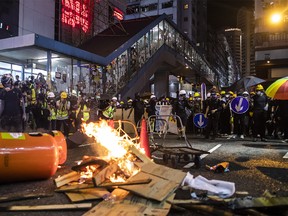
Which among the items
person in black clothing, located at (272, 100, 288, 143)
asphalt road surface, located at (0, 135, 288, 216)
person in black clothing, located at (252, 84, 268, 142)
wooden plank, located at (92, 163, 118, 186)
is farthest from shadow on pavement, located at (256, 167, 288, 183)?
person in black clothing, located at (252, 84, 268, 142)

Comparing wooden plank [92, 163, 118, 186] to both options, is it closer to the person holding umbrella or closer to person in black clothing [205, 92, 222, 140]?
the person holding umbrella

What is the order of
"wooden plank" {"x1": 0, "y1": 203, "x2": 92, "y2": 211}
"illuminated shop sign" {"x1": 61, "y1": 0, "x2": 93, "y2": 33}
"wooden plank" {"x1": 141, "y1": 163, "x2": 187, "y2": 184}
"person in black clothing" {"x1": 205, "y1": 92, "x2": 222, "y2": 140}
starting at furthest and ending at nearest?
1. "illuminated shop sign" {"x1": 61, "y1": 0, "x2": 93, "y2": 33}
2. "person in black clothing" {"x1": 205, "y1": 92, "x2": 222, "y2": 140}
3. "wooden plank" {"x1": 141, "y1": 163, "x2": 187, "y2": 184}
4. "wooden plank" {"x1": 0, "y1": 203, "x2": 92, "y2": 211}

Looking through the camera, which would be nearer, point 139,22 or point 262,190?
point 262,190

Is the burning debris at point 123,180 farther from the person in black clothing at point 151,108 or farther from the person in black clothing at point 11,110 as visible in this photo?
the person in black clothing at point 151,108

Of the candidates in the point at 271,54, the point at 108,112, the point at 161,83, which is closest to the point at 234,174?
the point at 108,112

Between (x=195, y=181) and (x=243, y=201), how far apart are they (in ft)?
4.03

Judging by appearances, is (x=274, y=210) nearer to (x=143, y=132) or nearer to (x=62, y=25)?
(x=143, y=132)

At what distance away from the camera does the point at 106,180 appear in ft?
16.9

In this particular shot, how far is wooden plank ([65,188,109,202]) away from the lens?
4.56 m

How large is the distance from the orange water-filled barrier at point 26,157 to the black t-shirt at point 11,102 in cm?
340

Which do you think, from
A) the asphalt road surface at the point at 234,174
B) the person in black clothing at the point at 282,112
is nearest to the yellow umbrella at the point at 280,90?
the person in black clothing at the point at 282,112

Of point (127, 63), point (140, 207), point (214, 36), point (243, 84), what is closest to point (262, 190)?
point (140, 207)

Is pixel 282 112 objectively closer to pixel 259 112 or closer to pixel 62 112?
pixel 259 112

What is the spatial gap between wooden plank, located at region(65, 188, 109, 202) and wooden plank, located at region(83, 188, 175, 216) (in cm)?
35
